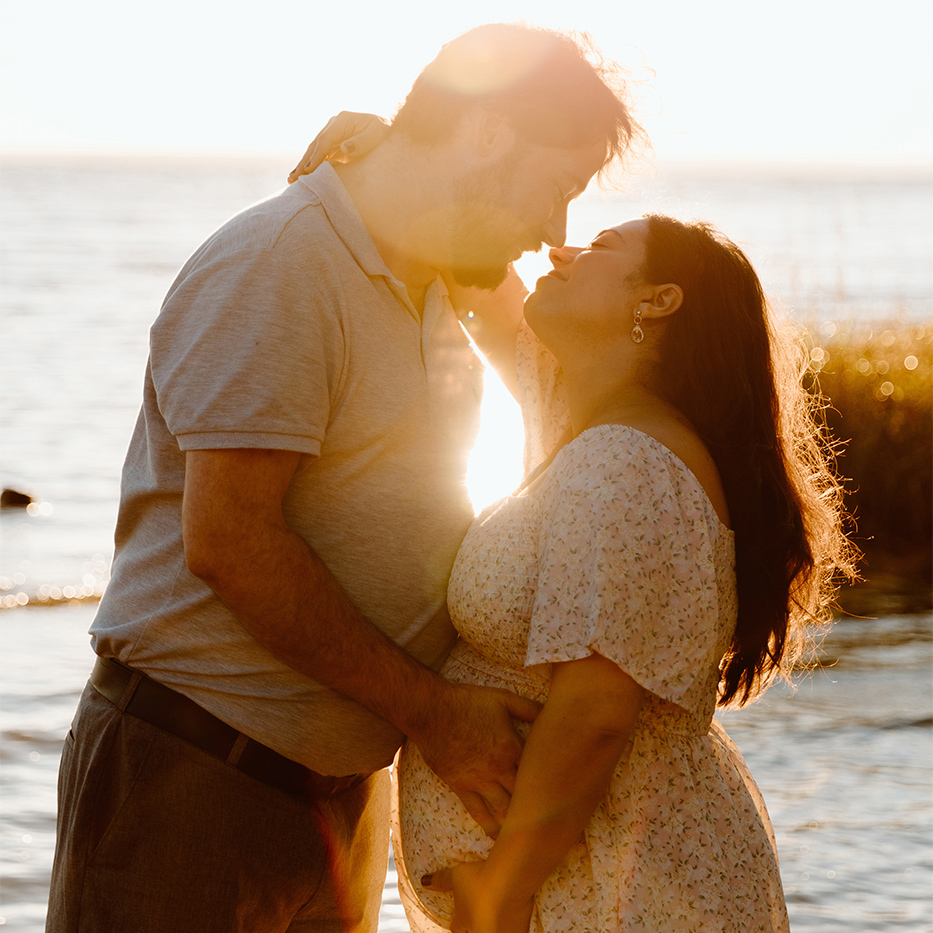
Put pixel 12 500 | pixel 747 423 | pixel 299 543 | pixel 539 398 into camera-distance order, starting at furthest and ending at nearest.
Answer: pixel 12 500, pixel 539 398, pixel 747 423, pixel 299 543

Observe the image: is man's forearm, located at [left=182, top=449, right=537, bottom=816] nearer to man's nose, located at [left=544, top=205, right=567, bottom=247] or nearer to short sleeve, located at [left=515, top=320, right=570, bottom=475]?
short sleeve, located at [left=515, top=320, right=570, bottom=475]

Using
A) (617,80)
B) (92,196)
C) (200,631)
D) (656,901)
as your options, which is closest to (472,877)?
(656,901)

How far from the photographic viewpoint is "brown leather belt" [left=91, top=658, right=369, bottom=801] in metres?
2.05

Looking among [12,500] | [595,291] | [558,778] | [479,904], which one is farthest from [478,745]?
[12,500]

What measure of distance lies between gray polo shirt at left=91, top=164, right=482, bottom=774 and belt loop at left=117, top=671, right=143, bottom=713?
19 millimetres

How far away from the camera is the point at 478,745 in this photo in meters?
2.08

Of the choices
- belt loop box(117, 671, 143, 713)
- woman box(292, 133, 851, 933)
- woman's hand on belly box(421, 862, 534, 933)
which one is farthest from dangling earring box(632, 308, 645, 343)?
belt loop box(117, 671, 143, 713)

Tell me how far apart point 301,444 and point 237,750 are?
24.4 inches

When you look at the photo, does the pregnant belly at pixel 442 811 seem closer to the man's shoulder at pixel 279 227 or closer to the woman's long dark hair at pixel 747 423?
the woman's long dark hair at pixel 747 423

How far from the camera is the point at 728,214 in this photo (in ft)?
187

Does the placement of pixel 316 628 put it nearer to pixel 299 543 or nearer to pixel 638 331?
pixel 299 543

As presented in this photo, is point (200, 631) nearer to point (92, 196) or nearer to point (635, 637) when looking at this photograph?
point (635, 637)

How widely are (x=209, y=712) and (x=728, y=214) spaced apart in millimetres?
58159

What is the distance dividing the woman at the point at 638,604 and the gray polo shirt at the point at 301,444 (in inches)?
7.0
